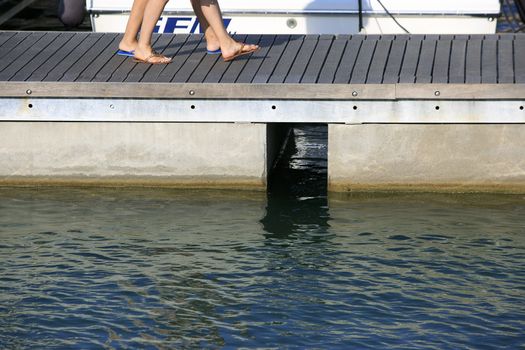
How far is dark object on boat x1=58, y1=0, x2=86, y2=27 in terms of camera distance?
1358cm

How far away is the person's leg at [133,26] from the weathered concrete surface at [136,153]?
0.90 m

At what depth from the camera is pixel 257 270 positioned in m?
7.14

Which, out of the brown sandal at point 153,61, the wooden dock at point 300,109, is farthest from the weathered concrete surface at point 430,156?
the brown sandal at point 153,61

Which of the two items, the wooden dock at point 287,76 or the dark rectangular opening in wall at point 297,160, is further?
the dark rectangular opening in wall at point 297,160

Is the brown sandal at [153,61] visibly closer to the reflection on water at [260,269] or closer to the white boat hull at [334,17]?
the reflection on water at [260,269]

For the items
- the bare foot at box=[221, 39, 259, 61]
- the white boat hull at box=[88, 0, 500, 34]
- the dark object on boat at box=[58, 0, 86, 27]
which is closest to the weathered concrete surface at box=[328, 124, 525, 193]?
the bare foot at box=[221, 39, 259, 61]

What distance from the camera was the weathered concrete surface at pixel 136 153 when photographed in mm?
8625

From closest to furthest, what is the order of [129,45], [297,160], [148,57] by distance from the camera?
[148,57], [129,45], [297,160]

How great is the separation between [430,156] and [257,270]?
6.48 feet

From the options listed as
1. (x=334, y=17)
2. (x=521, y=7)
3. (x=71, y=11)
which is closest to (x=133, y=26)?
(x=334, y=17)

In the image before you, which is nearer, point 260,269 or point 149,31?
point 260,269

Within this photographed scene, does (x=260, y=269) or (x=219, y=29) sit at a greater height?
(x=219, y=29)

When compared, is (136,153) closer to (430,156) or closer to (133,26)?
(133,26)

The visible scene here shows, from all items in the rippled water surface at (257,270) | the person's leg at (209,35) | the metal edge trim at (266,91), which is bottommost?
the rippled water surface at (257,270)
